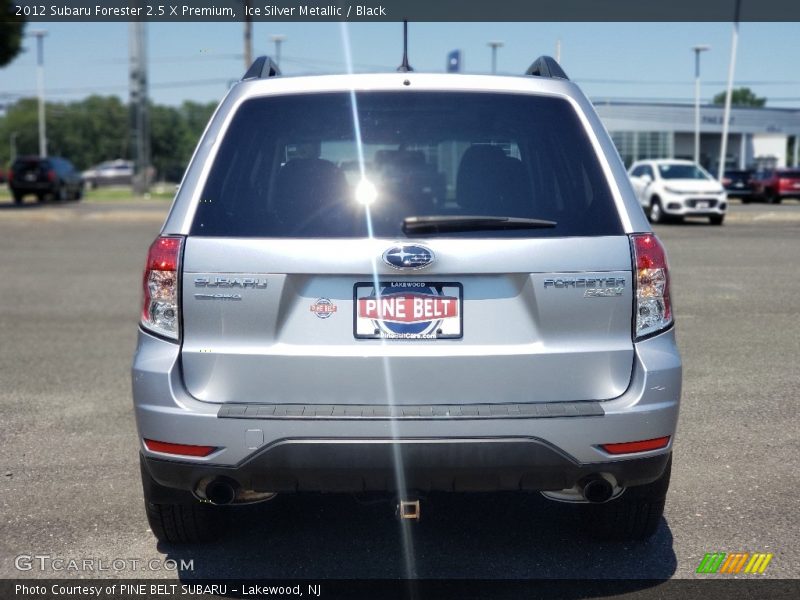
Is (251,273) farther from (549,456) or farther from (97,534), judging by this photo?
(97,534)

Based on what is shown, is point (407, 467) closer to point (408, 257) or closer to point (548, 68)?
point (408, 257)

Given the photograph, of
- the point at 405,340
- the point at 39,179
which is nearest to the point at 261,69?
the point at 405,340

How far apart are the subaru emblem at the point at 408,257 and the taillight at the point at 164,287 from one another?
76cm

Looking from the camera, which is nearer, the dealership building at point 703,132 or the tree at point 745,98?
the dealership building at point 703,132

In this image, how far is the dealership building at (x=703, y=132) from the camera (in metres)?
78.5

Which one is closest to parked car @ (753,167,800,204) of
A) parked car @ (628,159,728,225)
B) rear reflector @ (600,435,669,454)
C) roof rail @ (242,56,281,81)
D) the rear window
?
parked car @ (628,159,728,225)

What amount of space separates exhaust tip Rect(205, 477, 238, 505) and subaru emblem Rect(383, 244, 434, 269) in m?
0.98

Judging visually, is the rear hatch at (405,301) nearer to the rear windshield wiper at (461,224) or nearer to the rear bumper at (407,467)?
the rear windshield wiper at (461,224)

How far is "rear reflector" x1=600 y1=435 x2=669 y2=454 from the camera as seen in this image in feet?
12.0

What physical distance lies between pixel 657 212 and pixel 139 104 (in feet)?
90.8

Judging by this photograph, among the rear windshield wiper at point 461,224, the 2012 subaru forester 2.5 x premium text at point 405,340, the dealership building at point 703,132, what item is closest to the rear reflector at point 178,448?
the 2012 subaru forester 2.5 x premium text at point 405,340

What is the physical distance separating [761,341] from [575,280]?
634 cm

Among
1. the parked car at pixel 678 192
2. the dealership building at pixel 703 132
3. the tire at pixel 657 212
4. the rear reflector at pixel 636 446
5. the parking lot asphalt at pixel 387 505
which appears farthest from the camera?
the dealership building at pixel 703 132

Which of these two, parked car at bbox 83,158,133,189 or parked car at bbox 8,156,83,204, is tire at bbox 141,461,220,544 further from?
→ parked car at bbox 83,158,133,189
